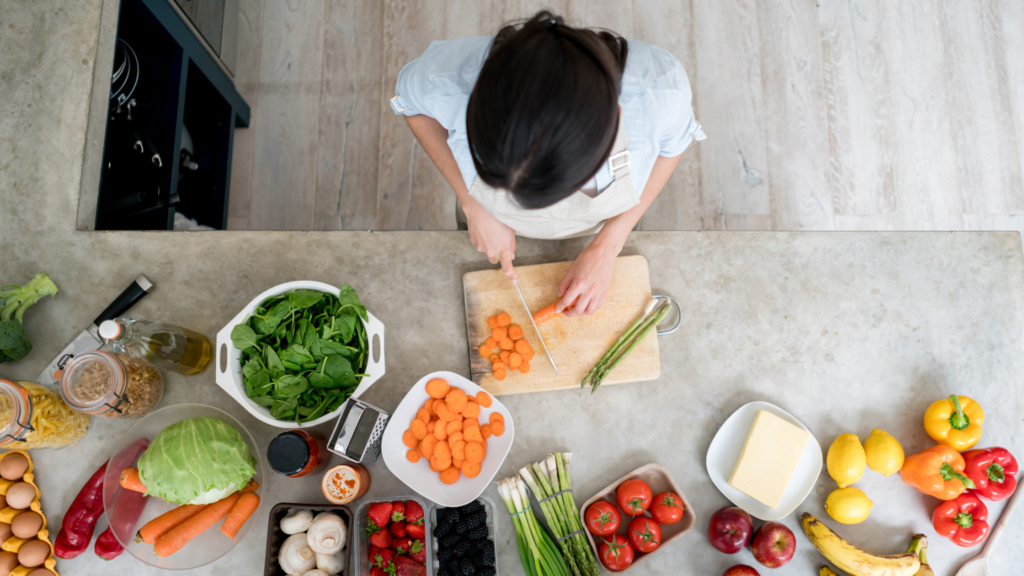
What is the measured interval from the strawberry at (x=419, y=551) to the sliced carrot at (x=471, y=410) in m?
0.27

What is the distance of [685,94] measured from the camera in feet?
3.42

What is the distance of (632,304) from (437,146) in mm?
617

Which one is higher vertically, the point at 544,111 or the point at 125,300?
the point at 544,111

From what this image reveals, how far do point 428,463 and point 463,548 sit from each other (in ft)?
0.62

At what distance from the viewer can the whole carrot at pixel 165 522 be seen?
1064 millimetres

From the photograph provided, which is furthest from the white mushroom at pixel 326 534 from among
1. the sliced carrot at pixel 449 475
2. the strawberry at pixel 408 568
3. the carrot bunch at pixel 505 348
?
the carrot bunch at pixel 505 348

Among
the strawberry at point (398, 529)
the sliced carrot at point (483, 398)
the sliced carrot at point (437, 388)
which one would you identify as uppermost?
the sliced carrot at point (437, 388)

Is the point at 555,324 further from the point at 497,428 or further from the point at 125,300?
→ the point at 125,300

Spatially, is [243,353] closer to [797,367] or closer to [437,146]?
[437,146]

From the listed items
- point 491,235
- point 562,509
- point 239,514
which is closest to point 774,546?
point 562,509

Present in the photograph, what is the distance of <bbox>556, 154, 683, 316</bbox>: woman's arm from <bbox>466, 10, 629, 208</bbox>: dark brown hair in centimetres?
41

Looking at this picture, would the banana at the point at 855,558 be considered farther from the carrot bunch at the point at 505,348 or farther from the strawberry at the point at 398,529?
the strawberry at the point at 398,529

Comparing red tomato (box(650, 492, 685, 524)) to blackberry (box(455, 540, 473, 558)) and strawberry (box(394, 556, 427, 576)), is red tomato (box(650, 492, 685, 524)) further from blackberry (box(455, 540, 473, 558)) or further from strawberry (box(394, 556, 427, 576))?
strawberry (box(394, 556, 427, 576))

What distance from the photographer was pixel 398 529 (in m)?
1.08
